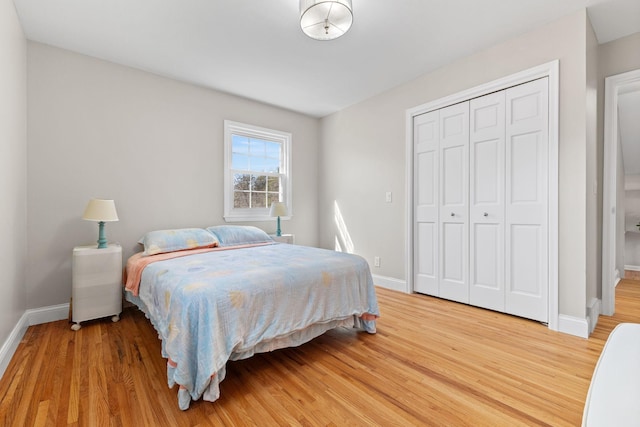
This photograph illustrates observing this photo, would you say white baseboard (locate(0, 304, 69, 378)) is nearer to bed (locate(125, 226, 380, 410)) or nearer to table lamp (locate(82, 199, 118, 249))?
bed (locate(125, 226, 380, 410))

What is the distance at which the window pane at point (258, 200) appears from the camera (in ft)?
13.3

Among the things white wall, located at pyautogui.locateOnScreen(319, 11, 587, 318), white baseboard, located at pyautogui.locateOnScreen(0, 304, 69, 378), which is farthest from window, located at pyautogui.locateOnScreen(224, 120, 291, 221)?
white baseboard, located at pyautogui.locateOnScreen(0, 304, 69, 378)

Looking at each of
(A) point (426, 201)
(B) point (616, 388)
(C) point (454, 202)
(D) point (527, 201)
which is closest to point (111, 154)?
(A) point (426, 201)

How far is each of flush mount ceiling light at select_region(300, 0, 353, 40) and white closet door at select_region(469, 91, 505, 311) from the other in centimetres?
167

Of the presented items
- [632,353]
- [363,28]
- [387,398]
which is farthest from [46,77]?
[632,353]

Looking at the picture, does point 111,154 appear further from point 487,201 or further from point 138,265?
point 487,201

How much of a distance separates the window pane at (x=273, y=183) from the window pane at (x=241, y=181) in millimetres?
318

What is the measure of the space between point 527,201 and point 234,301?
8.33 feet

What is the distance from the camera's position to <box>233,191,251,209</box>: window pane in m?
3.87

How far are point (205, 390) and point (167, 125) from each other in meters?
2.81

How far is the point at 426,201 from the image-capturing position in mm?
3352

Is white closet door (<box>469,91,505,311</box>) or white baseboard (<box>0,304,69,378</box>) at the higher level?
white closet door (<box>469,91,505,311</box>)

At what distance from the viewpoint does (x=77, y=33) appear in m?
2.49

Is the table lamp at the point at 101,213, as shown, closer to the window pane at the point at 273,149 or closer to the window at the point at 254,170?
the window at the point at 254,170
